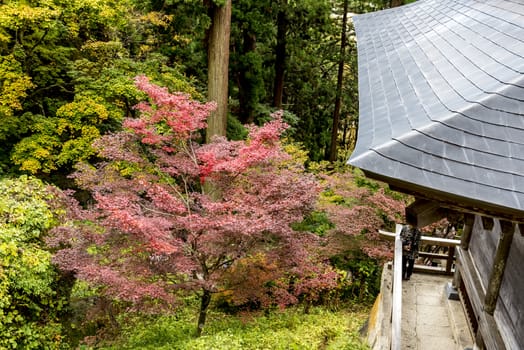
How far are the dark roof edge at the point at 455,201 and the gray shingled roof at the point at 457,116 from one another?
0.04ft

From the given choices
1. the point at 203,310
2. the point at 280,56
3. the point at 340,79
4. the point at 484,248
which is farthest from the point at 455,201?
the point at 340,79

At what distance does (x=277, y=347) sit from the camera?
256 inches

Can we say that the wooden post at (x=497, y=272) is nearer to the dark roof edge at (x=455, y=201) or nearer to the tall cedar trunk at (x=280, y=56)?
the dark roof edge at (x=455, y=201)

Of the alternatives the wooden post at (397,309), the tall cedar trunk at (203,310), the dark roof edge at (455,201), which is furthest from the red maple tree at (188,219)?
the dark roof edge at (455,201)

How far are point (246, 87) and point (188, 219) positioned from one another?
31.5 feet

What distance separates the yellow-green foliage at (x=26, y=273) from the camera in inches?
255

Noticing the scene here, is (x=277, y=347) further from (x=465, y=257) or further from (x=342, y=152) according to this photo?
(x=342, y=152)

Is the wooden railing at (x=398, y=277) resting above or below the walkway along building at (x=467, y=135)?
below

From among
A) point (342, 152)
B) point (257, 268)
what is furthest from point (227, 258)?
point (342, 152)

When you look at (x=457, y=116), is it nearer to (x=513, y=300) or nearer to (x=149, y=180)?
(x=513, y=300)

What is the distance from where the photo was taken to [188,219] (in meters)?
6.45

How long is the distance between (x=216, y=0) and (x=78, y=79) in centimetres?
397

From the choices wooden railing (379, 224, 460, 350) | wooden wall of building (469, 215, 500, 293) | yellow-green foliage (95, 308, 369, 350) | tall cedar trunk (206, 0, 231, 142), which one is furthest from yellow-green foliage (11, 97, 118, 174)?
wooden wall of building (469, 215, 500, 293)

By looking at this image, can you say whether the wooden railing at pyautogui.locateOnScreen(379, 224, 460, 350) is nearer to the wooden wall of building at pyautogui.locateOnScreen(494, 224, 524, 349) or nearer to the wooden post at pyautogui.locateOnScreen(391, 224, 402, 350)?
the wooden post at pyautogui.locateOnScreen(391, 224, 402, 350)
